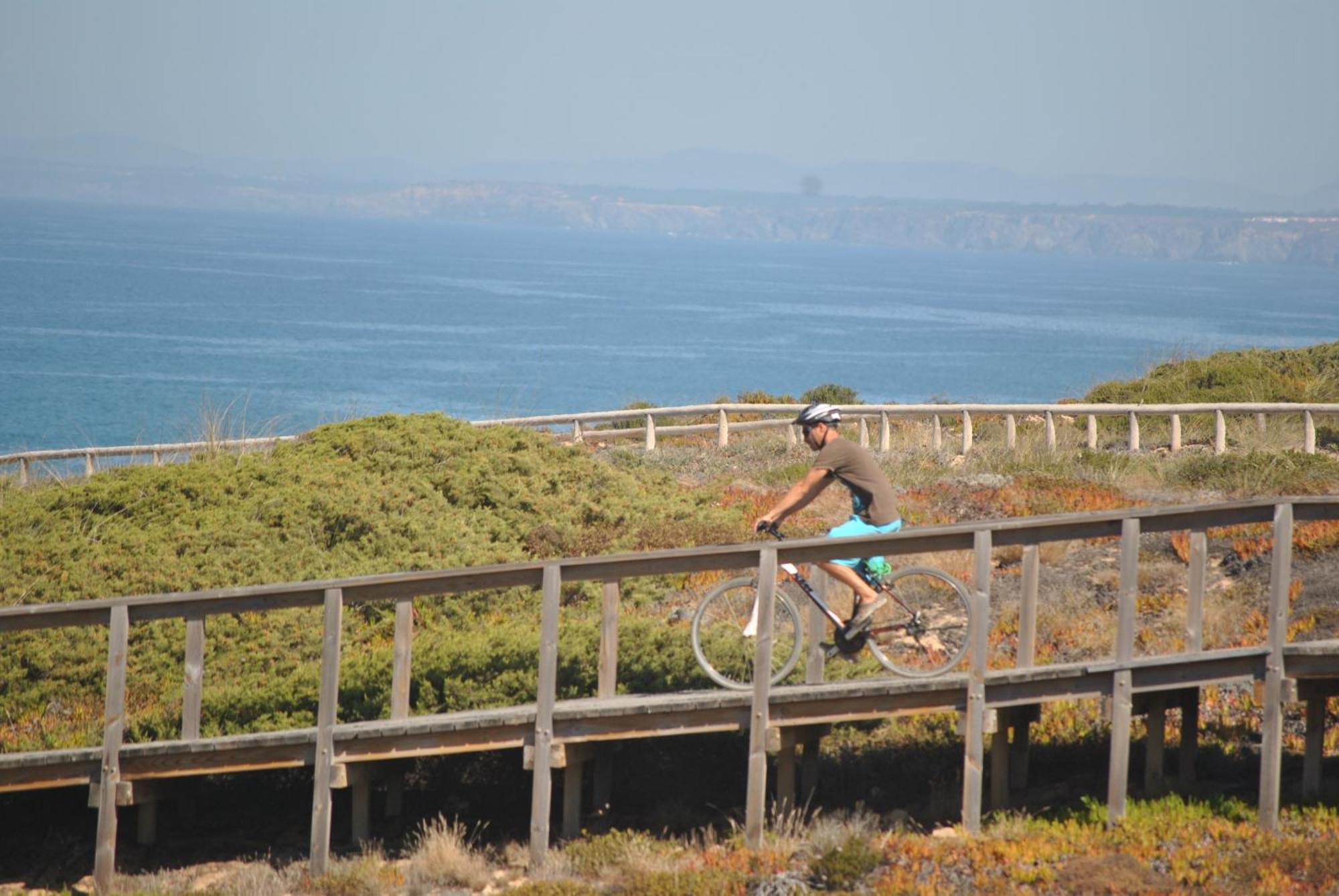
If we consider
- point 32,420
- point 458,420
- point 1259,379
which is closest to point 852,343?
point 32,420

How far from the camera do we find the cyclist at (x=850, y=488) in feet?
32.8

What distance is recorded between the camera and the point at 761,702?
31.3 ft

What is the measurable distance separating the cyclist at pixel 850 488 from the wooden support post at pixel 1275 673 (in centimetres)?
231

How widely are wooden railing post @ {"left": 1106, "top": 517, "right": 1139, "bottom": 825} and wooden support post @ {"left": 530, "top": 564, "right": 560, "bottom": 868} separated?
341cm

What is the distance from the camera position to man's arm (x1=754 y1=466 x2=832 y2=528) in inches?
396

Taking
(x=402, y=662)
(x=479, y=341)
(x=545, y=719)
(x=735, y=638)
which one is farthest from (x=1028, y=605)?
(x=479, y=341)

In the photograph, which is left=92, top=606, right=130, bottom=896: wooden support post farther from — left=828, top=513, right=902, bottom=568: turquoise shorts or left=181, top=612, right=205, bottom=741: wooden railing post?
left=828, top=513, right=902, bottom=568: turquoise shorts

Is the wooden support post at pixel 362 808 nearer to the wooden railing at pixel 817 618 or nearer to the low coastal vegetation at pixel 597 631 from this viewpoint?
the low coastal vegetation at pixel 597 631

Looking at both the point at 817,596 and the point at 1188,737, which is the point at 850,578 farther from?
the point at 1188,737

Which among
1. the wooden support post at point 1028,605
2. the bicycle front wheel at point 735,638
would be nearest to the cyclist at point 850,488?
the bicycle front wheel at point 735,638

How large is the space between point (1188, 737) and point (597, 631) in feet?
14.1

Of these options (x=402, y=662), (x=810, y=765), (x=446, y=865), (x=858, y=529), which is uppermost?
(x=858, y=529)

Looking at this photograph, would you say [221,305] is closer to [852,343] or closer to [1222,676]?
[852,343]

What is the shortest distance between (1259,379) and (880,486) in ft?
69.4
